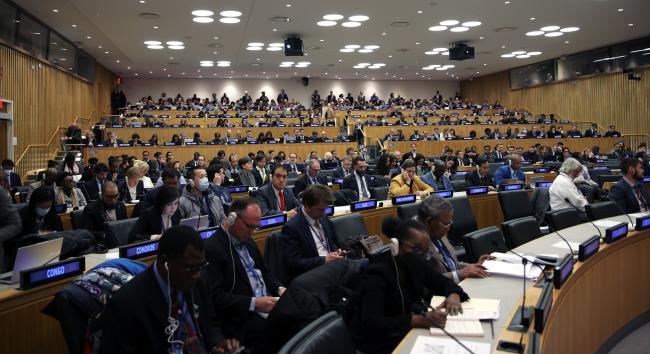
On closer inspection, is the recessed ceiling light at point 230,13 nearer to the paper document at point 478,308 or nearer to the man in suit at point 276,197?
the man in suit at point 276,197

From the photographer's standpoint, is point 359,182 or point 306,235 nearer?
point 306,235

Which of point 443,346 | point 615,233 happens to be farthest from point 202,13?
point 443,346

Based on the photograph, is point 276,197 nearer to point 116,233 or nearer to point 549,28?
point 116,233

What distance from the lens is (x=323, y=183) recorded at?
28.6ft

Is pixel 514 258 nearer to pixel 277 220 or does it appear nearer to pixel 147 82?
pixel 277 220

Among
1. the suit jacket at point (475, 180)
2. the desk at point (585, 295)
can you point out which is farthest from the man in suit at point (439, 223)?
the suit jacket at point (475, 180)

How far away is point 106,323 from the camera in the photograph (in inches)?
78.0

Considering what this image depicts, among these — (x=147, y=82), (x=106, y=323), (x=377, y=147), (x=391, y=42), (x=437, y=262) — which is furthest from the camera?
(x=147, y=82)

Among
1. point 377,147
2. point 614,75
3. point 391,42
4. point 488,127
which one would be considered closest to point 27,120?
point 377,147

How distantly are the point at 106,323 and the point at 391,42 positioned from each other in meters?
18.4

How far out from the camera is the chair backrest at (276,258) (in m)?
3.76

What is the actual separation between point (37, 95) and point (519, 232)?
16043 mm

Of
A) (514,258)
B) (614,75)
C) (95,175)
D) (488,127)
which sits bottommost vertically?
(514,258)

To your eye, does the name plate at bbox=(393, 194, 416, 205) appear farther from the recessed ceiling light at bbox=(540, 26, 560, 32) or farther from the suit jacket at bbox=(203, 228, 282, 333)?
the recessed ceiling light at bbox=(540, 26, 560, 32)
